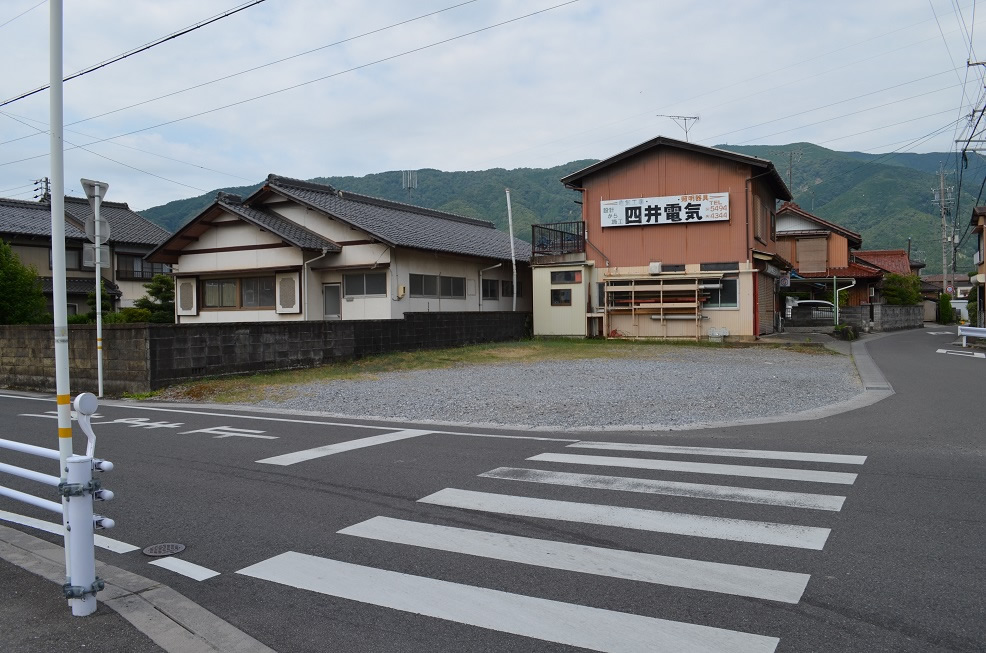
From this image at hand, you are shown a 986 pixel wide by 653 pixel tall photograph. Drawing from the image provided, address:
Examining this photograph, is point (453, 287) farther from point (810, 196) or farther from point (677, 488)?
point (810, 196)

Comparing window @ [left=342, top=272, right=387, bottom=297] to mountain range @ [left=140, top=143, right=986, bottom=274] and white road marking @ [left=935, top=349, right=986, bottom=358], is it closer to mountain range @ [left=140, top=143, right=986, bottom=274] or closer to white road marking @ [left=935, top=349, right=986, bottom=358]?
white road marking @ [left=935, top=349, right=986, bottom=358]

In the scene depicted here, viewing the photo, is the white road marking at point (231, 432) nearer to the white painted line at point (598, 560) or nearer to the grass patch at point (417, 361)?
the grass patch at point (417, 361)

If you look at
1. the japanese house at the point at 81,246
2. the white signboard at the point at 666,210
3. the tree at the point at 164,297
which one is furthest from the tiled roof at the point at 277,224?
the japanese house at the point at 81,246

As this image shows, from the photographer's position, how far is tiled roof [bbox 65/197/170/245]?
40.7 meters

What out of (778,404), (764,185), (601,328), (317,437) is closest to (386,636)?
(317,437)

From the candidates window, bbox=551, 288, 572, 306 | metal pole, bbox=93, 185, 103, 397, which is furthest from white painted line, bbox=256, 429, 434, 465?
window, bbox=551, 288, 572, 306

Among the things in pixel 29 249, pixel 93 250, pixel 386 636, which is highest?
pixel 29 249

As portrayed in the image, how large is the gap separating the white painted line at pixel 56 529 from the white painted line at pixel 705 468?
4.04m

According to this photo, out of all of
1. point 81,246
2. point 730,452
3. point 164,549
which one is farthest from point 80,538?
point 81,246

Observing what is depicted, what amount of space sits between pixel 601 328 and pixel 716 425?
60.3ft

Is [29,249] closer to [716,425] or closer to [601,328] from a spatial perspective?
[601,328]

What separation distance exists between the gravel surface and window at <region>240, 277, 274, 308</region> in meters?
11.0

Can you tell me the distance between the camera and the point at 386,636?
3.49m

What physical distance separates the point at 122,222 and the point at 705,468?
144 ft
